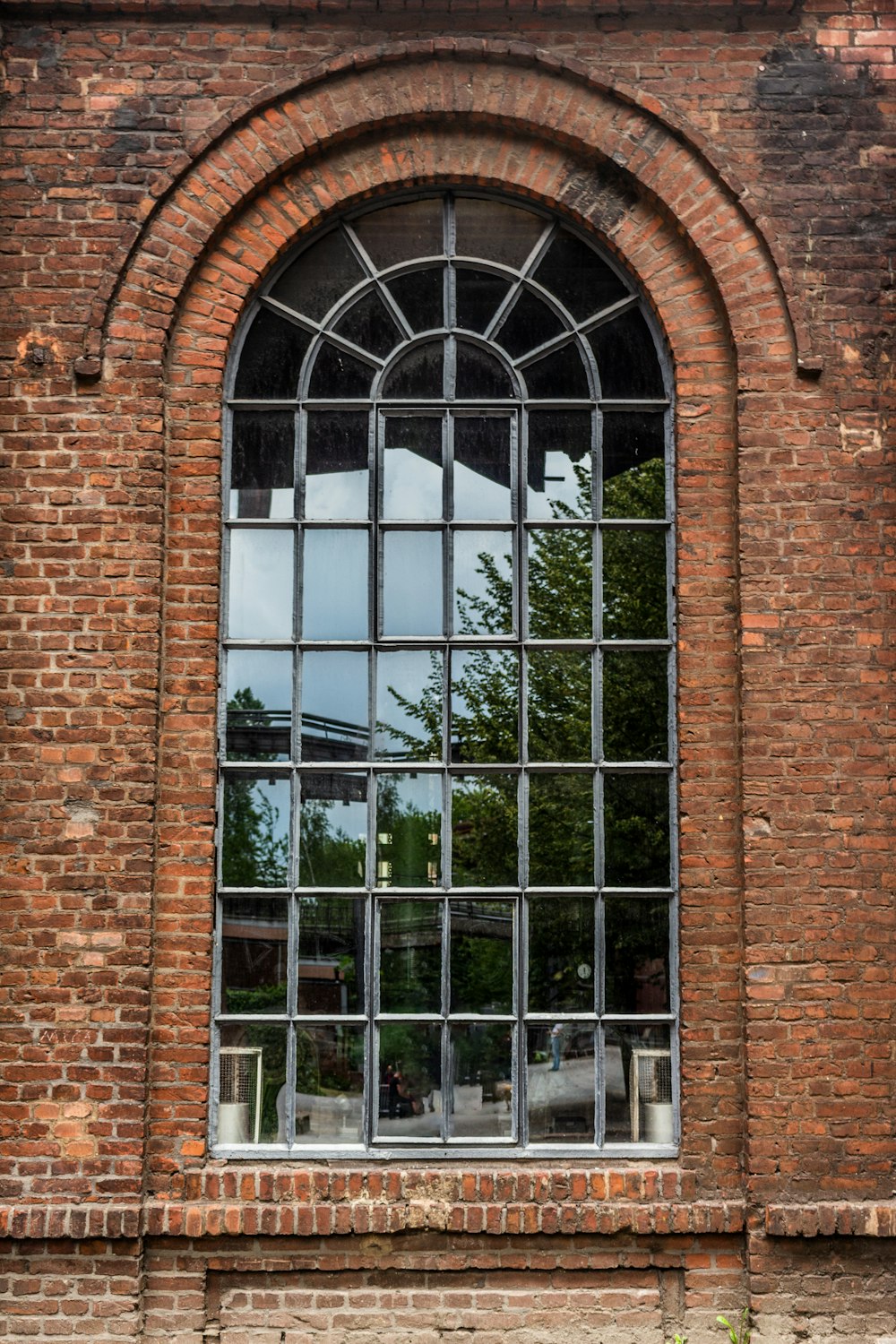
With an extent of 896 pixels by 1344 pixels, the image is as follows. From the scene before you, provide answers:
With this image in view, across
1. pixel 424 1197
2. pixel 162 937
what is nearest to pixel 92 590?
pixel 162 937

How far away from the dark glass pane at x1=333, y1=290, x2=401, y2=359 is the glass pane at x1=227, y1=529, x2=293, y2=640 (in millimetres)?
989

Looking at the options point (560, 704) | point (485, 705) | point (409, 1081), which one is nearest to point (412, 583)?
point (485, 705)

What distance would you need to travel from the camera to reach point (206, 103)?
554 cm

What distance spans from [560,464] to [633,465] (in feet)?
1.14

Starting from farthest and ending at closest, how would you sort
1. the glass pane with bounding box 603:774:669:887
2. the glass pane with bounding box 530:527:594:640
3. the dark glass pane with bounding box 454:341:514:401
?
the dark glass pane with bounding box 454:341:514:401, the glass pane with bounding box 530:527:594:640, the glass pane with bounding box 603:774:669:887

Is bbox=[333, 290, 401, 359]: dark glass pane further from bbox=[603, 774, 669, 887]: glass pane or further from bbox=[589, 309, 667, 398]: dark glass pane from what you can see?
bbox=[603, 774, 669, 887]: glass pane

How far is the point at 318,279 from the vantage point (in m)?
5.76

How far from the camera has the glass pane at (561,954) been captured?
17.6 ft

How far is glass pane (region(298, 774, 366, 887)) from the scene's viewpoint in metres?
5.46

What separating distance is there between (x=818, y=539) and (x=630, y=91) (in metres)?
2.24

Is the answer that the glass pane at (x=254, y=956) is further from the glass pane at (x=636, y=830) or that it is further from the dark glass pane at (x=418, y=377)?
the dark glass pane at (x=418, y=377)

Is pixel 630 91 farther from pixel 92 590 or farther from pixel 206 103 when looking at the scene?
pixel 92 590

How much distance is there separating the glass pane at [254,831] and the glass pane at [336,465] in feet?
4.24

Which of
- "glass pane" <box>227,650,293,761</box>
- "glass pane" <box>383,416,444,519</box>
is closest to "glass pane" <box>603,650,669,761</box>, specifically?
"glass pane" <box>383,416,444,519</box>
